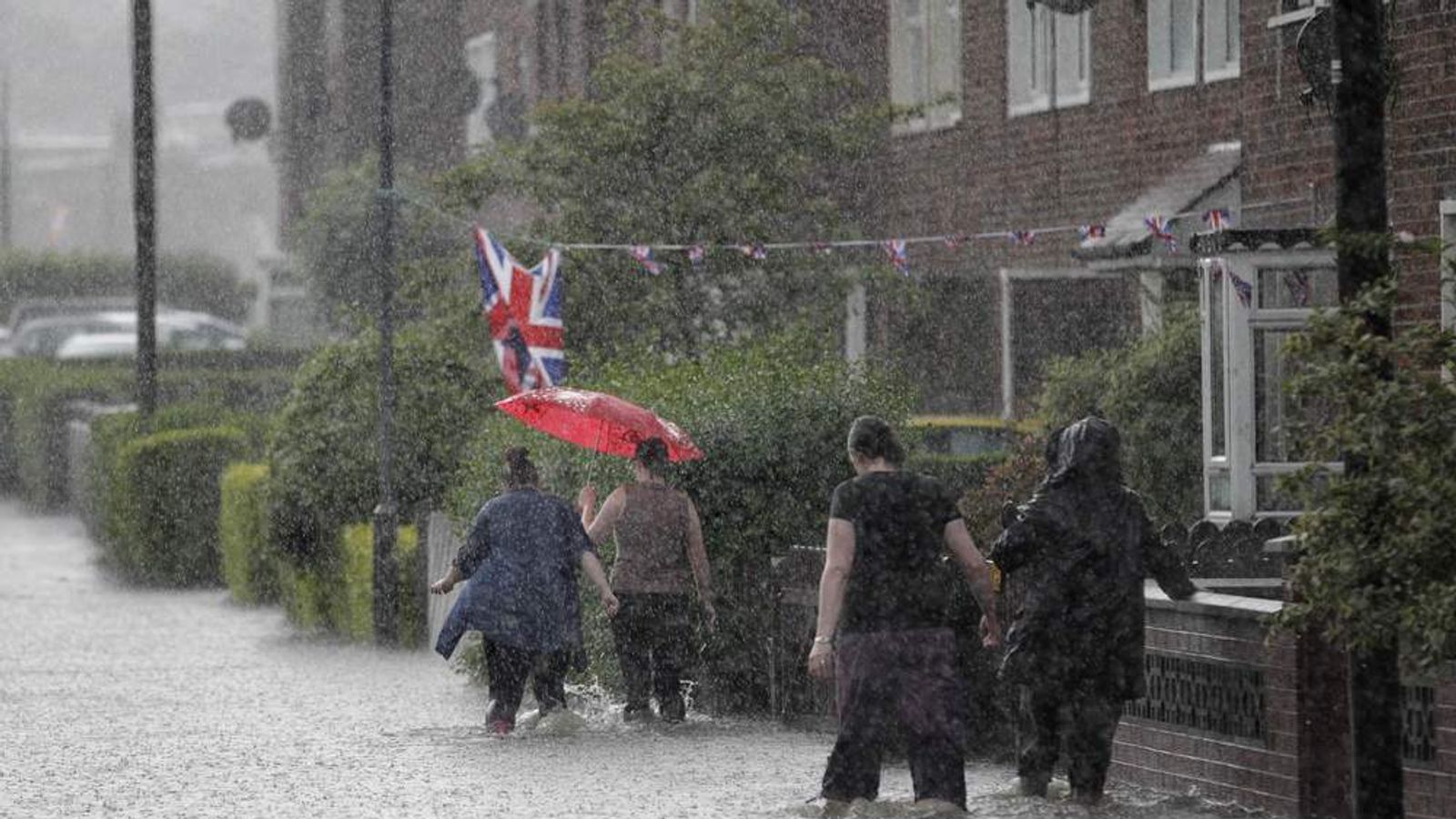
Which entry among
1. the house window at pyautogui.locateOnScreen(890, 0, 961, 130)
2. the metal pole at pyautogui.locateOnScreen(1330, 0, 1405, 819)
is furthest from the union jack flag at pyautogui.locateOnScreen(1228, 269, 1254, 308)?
the house window at pyautogui.locateOnScreen(890, 0, 961, 130)

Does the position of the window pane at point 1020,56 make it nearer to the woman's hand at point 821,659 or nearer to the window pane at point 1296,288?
the window pane at point 1296,288

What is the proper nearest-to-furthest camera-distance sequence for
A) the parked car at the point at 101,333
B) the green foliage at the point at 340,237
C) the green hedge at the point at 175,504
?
the green hedge at the point at 175,504 → the green foliage at the point at 340,237 → the parked car at the point at 101,333

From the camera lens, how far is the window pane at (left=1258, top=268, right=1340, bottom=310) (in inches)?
677

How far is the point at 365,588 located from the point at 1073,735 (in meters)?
10.5

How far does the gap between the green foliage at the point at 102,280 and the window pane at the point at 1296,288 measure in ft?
194

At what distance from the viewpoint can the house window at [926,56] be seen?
96.6ft

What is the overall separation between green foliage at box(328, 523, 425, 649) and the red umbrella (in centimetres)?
509

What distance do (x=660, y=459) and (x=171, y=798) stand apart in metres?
3.63

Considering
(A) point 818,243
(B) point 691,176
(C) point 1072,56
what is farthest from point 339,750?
(C) point 1072,56

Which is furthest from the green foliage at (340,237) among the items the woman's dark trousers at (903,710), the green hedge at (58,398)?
the woman's dark trousers at (903,710)

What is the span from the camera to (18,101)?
181125mm

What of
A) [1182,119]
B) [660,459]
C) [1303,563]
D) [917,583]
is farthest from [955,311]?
[1303,563]

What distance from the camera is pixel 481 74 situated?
4544 cm

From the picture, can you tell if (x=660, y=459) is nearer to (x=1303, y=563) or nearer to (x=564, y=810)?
(x=564, y=810)
